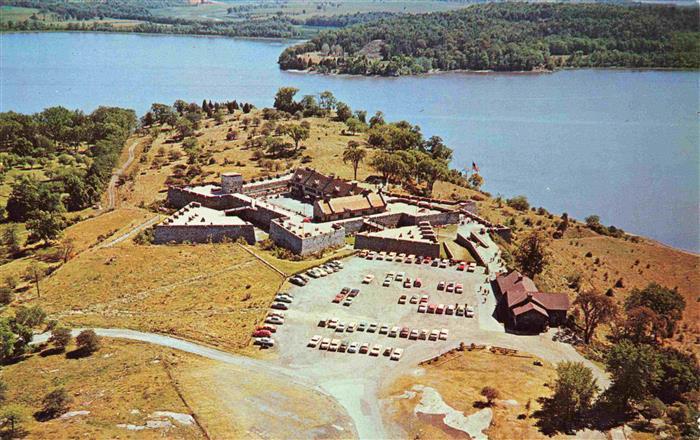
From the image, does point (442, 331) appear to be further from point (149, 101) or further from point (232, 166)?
point (149, 101)

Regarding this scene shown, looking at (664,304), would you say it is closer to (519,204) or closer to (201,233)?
(519,204)

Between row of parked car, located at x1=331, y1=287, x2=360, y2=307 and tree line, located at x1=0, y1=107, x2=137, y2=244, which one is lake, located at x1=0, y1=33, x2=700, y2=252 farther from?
row of parked car, located at x1=331, y1=287, x2=360, y2=307

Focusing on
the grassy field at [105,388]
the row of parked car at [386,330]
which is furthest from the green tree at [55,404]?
the row of parked car at [386,330]

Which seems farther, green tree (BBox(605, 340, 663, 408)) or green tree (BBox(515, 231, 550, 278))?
green tree (BBox(515, 231, 550, 278))

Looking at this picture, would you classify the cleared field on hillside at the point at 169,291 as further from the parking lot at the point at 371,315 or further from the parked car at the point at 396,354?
the parked car at the point at 396,354

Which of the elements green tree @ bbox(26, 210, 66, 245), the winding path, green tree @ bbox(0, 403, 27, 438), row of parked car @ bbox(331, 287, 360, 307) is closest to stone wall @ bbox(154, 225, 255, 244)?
green tree @ bbox(26, 210, 66, 245)

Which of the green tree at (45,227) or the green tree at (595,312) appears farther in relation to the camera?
the green tree at (45,227)

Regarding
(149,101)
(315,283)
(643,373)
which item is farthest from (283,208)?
(149,101)

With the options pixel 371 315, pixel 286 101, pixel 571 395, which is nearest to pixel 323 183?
pixel 371 315
